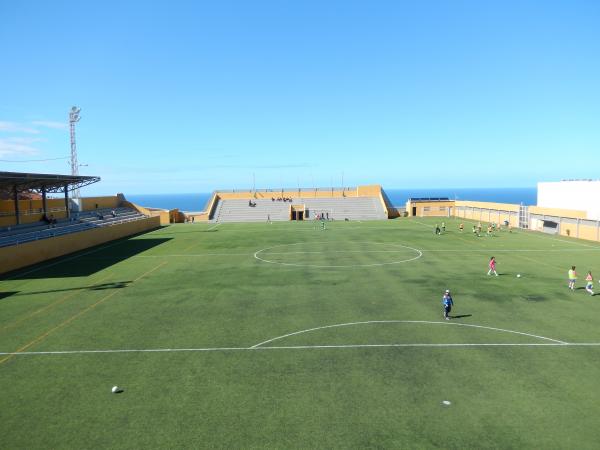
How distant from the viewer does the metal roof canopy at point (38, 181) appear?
4062cm

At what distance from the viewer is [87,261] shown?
3941cm

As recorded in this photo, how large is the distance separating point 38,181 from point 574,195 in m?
68.5

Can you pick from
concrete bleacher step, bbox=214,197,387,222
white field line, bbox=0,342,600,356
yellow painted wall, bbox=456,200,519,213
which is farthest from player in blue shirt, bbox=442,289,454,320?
concrete bleacher step, bbox=214,197,387,222

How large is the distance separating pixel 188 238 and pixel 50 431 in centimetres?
4510

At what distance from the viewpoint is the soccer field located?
11.7 metres

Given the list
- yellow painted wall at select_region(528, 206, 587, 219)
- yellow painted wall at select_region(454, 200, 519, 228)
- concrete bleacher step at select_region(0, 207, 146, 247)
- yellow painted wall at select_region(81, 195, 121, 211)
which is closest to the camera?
concrete bleacher step at select_region(0, 207, 146, 247)

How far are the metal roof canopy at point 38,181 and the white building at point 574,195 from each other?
6142cm

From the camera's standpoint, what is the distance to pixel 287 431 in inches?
458

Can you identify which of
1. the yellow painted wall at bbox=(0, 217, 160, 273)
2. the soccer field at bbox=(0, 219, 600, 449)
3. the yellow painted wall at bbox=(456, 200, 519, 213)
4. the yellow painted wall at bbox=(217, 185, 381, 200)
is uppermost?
the yellow painted wall at bbox=(217, 185, 381, 200)

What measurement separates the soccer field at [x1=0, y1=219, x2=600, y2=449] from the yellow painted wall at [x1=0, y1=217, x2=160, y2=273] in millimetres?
2980

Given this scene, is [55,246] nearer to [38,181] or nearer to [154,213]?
[38,181]

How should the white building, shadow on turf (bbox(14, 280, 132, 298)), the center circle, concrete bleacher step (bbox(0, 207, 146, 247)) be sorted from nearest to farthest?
shadow on turf (bbox(14, 280, 132, 298)), the center circle, concrete bleacher step (bbox(0, 207, 146, 247)), the white building

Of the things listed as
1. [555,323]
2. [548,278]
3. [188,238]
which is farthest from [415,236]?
[555,323]

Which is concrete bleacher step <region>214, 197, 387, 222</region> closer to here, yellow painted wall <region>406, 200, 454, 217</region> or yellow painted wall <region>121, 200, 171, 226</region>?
yellow painted wall <region>406, 200, 454, 217</region>
